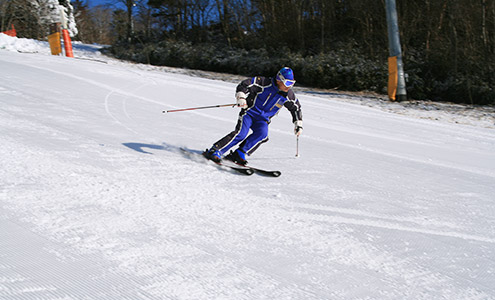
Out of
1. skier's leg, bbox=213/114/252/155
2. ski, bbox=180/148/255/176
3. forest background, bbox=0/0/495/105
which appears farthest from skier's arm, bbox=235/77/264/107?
forest background, bbox=0/0/495/105

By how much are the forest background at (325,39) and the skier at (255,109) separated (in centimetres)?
1114

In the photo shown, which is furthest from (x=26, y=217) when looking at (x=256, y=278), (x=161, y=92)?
(x=161, y=92)

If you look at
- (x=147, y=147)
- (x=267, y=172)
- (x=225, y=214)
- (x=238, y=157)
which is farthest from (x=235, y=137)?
(x=225, y=214)

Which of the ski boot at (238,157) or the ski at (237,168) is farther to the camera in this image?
the ski boot at (238,157)

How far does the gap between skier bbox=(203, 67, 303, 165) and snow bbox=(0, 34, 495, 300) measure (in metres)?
0.43

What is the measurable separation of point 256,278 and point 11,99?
724 cm

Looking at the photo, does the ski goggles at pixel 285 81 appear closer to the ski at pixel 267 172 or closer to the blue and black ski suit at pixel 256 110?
the blue and black ski suit at pixel 256 110

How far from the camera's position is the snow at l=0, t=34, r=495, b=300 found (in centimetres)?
251

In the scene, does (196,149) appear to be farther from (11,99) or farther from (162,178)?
(11,99)

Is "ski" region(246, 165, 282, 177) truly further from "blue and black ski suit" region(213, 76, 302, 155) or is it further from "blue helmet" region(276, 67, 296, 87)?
"blue helmet" region(276, 67, 296, 87)

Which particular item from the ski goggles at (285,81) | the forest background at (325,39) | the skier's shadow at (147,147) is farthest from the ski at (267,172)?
the forest background at (325,39)

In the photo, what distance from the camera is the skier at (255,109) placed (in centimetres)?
535

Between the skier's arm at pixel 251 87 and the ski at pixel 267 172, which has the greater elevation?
the skier's arm at pixel 251 87

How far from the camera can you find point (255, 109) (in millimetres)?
5484
